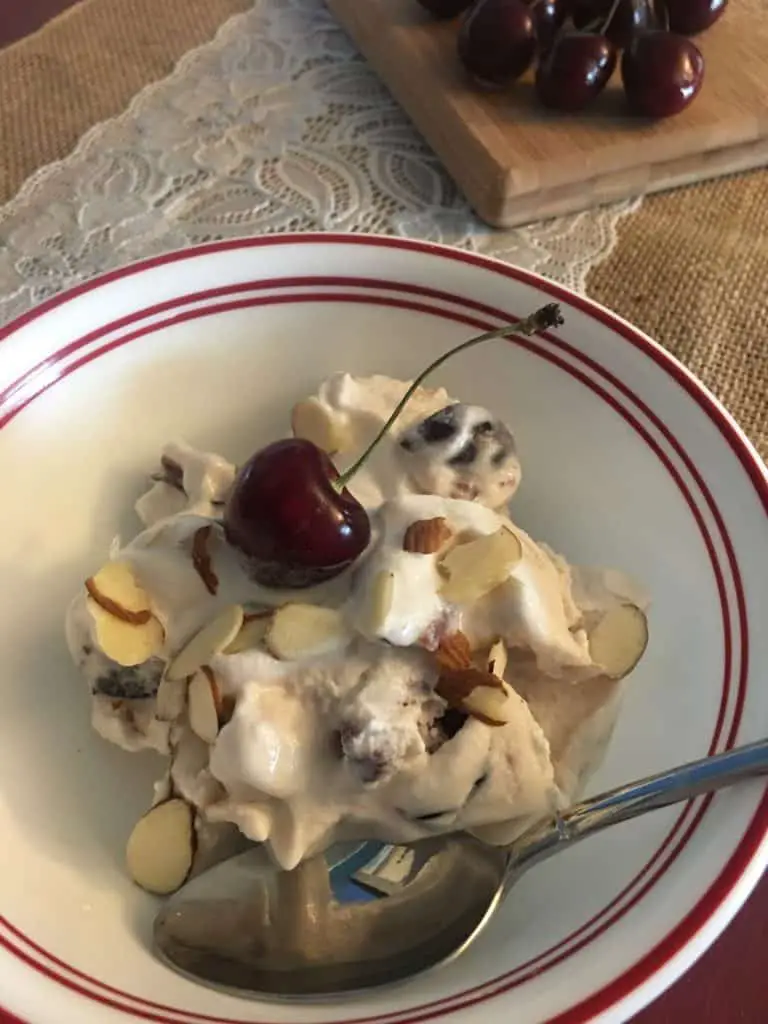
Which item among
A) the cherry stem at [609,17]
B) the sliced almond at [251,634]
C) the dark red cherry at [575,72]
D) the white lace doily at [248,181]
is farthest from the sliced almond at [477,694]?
the cherry stem at [609,17]

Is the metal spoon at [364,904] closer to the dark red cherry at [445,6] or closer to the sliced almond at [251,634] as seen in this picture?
the sliced almond at [251,634]

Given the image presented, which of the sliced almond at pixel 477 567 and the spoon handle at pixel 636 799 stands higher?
the sliced almond at pixel 477 567

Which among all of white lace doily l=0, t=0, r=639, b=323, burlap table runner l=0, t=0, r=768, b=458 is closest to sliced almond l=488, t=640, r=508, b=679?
burlap table runner l=0, t=0, r=768, b=458

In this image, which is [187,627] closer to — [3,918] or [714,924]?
[3,918]

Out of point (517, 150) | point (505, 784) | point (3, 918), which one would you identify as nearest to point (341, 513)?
point (505, 784)

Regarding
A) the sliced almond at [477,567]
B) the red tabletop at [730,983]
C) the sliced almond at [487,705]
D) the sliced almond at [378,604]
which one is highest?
the sliced almond at [378,604]

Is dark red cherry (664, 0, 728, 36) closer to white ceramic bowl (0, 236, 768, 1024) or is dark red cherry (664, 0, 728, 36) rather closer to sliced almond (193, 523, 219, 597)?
white ceramic bowl (0, 236, 768, 1024)
